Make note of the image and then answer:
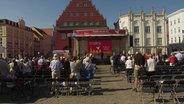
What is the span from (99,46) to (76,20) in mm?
29490

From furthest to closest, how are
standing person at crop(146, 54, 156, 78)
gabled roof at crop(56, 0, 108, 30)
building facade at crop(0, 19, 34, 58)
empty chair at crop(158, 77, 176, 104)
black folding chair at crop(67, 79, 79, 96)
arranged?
building facade at crop(0, 19, 34, 58)
gabled roof at crop(56, 0, 108, 30)
standing person at crop(146, 54, 156, 78)
black folding chair at crop(67, 79, 79, 96)
empty chair at crop(158, 77, 176, 104)

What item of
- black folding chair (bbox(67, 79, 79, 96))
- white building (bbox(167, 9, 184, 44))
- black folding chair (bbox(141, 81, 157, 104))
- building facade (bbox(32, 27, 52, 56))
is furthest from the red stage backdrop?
building facade (bbox(32, 27, 52, 56))

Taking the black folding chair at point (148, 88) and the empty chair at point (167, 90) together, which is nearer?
the black folding chair at point (148, 88)

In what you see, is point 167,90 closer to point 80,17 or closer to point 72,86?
point 72,86

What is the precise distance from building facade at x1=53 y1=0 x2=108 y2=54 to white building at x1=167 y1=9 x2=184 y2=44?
68.2ft

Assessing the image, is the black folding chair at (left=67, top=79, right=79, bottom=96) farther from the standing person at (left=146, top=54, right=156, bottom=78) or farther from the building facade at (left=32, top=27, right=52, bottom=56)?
the building facade at (left=32, top=27, right=52, bottom=56)

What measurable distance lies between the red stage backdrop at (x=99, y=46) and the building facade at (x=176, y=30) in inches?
1605

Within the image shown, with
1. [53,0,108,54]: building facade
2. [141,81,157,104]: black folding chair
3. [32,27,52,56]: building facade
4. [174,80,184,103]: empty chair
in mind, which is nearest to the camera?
[141,81,157,104]: black folding chair

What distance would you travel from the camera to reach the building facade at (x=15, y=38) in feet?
268

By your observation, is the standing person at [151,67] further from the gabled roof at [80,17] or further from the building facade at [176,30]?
the building facade at [176,30]

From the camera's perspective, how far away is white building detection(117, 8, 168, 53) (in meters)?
72.9

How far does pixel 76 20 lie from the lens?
7056cm

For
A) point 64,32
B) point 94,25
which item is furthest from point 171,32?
point 64,32

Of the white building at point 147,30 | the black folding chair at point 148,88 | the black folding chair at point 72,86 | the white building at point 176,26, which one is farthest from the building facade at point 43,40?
the black folding chair at point 148,88
